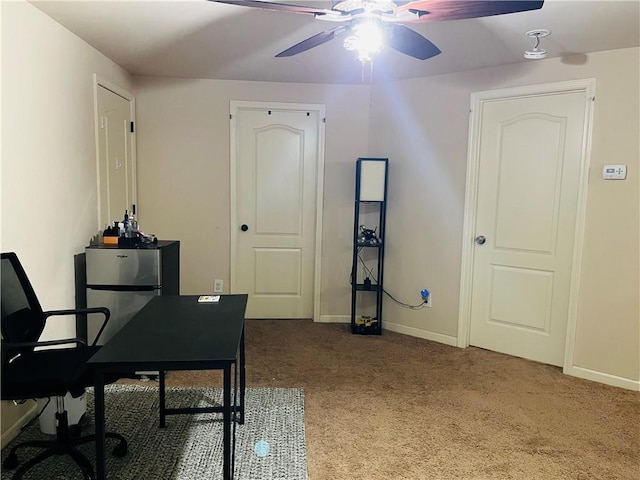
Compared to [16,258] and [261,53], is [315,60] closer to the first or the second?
[261,53]

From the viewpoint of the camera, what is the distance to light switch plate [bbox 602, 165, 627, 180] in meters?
3.13

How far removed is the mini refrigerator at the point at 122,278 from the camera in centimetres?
304

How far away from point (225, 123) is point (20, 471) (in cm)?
316

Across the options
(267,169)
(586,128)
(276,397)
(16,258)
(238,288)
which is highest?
(586,128)

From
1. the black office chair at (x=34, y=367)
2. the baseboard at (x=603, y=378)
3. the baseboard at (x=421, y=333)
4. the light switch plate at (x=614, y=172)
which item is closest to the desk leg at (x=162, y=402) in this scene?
the black office chair at (x=34, y=367)

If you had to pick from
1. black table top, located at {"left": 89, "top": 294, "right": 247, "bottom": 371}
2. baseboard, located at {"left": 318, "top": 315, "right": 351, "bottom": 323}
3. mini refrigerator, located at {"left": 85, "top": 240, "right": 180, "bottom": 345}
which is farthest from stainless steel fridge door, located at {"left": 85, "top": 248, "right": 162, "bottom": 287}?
baseboard, located at {"left": 318, "top": 315, "right": 351, "bottom": 323}

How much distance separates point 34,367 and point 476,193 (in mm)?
3242

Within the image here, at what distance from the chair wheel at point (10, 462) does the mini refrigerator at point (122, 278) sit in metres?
1.02

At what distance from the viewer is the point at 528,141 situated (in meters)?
3.58

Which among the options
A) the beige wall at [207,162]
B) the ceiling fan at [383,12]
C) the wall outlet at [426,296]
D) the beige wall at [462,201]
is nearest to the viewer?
the ceiling fan at [383,12]

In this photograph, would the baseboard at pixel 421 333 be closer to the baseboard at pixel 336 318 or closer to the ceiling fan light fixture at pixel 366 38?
the baseboard at pixel 336 318

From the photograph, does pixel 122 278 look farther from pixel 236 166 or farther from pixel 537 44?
pixel 537 44

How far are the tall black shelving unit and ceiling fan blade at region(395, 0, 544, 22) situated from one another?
7.42 feet

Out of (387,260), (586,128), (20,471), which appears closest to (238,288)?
(387,260)
